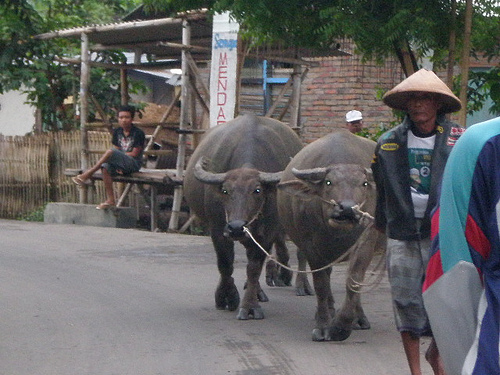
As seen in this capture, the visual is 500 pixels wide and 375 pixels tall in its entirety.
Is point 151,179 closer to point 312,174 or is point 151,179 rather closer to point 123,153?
point 123,153

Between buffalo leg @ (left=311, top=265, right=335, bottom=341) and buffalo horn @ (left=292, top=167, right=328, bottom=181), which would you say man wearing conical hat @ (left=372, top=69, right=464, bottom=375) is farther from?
buffalo leg @ (left=311, top=265, right=335, bottom=341)

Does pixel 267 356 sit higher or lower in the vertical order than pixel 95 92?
lower

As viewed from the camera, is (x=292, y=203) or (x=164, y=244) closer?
(x=292, y=203)

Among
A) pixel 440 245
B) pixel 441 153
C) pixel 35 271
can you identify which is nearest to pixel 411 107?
pixel 441 153

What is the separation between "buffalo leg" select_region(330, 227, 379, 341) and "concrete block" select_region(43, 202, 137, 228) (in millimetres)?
8956

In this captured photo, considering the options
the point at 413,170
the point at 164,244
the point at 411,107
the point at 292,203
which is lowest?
the point at 164,244

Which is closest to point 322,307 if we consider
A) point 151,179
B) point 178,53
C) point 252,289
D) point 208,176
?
point 252,289

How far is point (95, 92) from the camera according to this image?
18375 millimetres

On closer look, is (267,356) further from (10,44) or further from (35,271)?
(10,44)

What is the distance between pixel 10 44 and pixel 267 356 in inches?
516

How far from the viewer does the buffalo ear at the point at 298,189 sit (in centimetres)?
724

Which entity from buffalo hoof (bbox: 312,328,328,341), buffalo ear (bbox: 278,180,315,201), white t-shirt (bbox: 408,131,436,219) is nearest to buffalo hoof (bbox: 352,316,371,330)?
buffalo hoof (bbox: 312,328,328,341)

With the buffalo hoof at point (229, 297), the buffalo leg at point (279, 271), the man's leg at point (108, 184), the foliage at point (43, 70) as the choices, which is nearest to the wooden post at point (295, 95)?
the man's leg at point (108, 184)

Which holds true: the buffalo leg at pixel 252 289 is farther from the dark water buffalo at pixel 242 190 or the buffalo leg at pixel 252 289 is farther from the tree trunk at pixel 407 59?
the tree trunk at pixel 407 59
